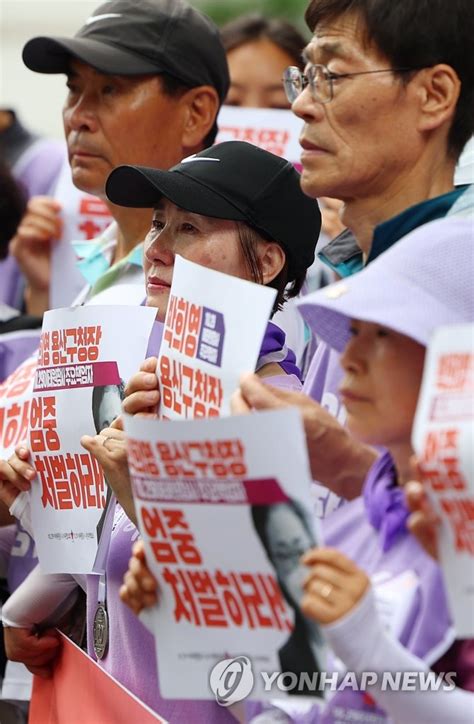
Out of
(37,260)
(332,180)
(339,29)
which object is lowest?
(37,260)

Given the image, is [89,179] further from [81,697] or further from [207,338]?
[207,338]

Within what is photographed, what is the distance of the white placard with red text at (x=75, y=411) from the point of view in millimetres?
3238

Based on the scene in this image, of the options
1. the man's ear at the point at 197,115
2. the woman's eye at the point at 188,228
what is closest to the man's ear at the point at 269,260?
the woman's eye at the point at 188,228

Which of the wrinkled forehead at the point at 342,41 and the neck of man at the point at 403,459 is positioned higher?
the wrinkled forehead at the point at 342,41

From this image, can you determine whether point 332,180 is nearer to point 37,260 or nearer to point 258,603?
point 258,603

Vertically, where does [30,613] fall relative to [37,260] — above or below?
below

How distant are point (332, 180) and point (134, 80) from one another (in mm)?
1461

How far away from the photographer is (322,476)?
8.41 feet

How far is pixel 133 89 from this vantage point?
4281 mm

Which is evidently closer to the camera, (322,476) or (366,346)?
(366,346)

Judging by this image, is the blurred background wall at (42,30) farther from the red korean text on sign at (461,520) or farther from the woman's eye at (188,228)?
the red korean text on sign at (461,520)

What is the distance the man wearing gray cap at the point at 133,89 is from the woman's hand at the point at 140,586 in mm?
1738

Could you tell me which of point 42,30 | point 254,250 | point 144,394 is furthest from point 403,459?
point 42,30

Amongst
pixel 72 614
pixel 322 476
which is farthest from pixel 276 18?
pixel 322 476
